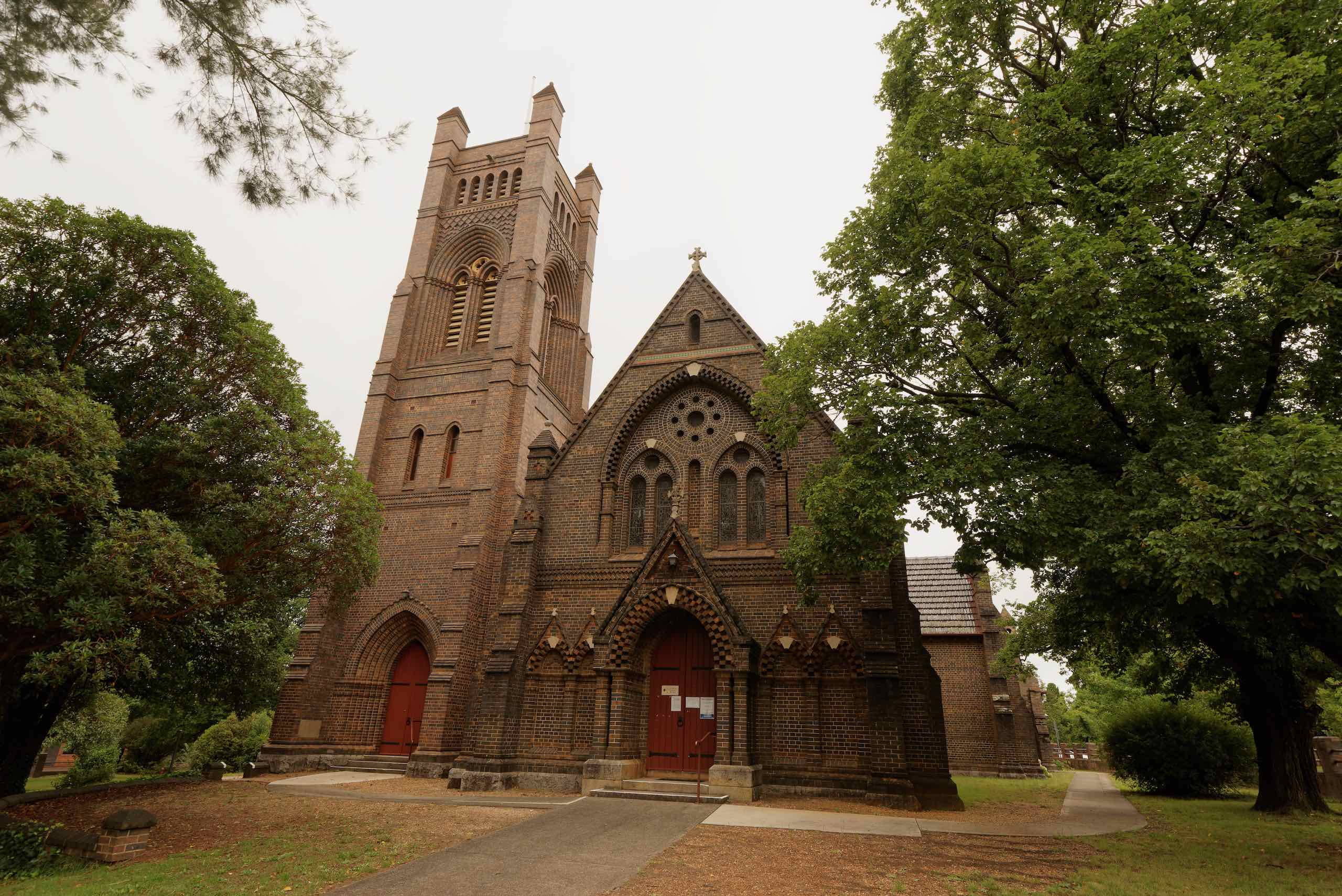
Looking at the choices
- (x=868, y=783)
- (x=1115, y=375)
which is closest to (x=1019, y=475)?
(x=1115, y=375)

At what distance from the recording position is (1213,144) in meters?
9.11

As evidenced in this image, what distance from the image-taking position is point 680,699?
17109 millimetres

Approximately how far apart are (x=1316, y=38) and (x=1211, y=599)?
7.83 metres

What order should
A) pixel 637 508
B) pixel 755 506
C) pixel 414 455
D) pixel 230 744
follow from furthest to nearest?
pixel 230 744 < pixel 414 455 < pixel 637 508 < pixel 755 506

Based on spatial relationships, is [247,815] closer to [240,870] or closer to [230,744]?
[240,870]

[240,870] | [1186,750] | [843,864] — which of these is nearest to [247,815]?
[240,870]

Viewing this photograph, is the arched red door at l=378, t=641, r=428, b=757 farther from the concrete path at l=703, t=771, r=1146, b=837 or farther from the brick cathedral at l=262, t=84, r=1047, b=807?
the concrete path at l=703, t=771, r=1146, b=837

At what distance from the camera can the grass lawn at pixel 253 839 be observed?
7957mm

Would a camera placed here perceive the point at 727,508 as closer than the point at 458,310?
Yes

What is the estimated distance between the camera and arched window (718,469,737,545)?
720 inches

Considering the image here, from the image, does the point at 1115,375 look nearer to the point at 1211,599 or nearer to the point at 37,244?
the point at 1211,599

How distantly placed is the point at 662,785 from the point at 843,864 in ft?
23.5

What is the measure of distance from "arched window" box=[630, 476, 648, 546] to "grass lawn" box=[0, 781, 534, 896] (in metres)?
7.71

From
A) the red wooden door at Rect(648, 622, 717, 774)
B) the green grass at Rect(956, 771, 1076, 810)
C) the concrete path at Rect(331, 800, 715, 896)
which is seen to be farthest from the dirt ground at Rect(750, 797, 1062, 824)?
the concrete path at Rect(331, 800, 715, 896)
